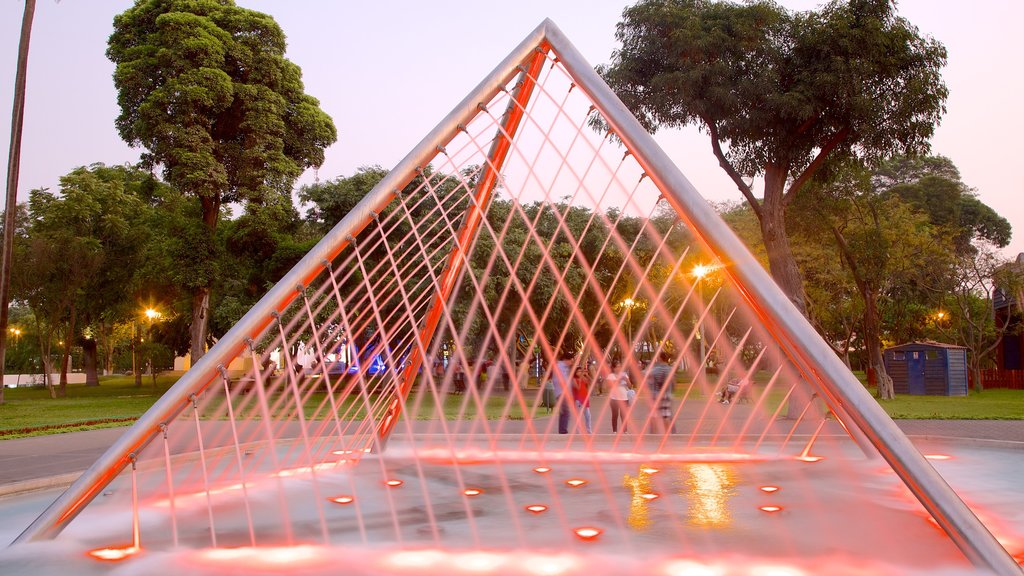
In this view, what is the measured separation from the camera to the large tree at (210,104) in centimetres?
3216

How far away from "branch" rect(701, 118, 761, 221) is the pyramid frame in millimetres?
14456

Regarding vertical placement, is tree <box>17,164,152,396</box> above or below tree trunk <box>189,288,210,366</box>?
above

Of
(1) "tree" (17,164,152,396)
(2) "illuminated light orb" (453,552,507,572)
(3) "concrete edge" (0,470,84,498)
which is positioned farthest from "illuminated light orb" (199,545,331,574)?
(1) "tree" (17,164,152,396)

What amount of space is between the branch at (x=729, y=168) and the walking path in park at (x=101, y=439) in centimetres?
629

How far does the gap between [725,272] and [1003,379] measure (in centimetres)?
4674

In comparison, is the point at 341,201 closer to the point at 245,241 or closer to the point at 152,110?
the point at 245,241

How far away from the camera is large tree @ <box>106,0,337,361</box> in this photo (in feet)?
105

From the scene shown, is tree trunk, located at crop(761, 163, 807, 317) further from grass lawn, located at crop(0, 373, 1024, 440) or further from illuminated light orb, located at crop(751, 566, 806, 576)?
illuminated light orb, located at crop(751, 566, 806, 576)

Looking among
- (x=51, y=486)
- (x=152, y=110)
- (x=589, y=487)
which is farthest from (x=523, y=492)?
(x=152, y=110)

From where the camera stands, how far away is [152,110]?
31766mm

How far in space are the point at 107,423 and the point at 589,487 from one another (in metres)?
18.6

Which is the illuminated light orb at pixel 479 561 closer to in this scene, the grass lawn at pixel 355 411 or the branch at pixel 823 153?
the grass lawn at pixel 355 411

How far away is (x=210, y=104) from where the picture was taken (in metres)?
32.3

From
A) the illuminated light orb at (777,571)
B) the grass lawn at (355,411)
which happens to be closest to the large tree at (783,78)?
the grass lawn at (355,411)
